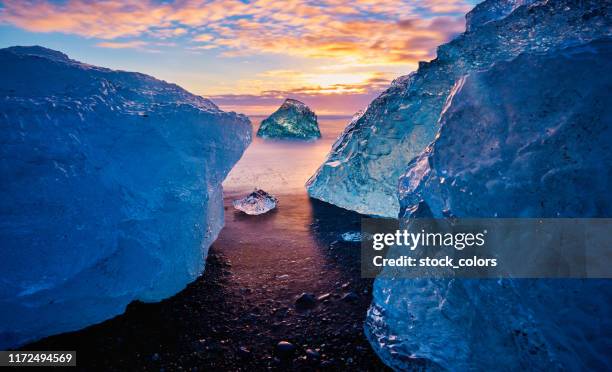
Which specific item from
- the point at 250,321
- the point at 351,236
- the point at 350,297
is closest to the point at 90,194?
the point at 250,321

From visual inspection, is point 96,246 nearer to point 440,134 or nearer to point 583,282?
point 440,134

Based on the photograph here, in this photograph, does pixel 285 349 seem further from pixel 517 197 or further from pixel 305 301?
pixel 517 197

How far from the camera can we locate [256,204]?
6.48m

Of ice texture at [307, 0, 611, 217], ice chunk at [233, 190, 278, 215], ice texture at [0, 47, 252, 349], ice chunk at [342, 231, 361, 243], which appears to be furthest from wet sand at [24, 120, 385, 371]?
ice texture at [307, 0, 611, 217]

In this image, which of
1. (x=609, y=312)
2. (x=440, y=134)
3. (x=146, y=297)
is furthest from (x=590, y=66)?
(x=146, y=297)

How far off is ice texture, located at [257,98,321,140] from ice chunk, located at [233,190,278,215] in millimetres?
14344

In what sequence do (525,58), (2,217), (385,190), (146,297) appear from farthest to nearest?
(385,190) < (146,297) < (2,217) < (525,58)

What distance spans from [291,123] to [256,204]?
14.7m

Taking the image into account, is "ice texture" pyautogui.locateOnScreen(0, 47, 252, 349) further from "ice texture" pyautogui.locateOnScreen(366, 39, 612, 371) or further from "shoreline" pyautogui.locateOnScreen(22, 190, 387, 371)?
"ice texture" pyautogui.locateOnScreen(366, 39, 612, 371)

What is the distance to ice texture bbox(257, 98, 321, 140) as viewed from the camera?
2056cm

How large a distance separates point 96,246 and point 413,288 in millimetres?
2984

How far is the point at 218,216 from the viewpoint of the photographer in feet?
16.5

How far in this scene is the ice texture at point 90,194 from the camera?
9.94 feet

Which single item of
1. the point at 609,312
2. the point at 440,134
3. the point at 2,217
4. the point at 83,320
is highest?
the point at 440,134
